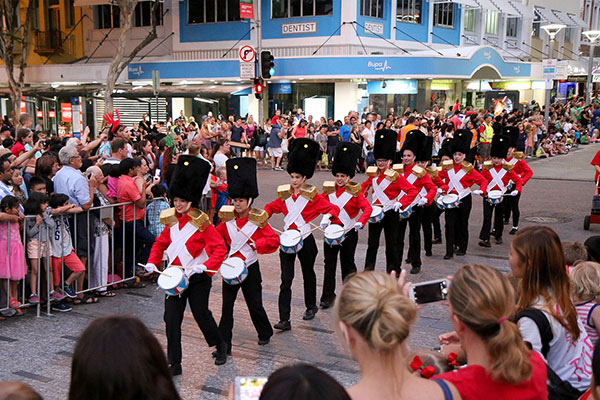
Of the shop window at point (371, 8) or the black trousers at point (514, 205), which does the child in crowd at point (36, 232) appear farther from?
the shop window at point (371, 8)

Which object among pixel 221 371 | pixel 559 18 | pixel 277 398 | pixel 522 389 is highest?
pixel 559 18

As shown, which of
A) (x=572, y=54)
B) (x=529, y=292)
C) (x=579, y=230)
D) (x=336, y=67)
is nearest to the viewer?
(x=529, y=292)

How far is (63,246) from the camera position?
8.08m

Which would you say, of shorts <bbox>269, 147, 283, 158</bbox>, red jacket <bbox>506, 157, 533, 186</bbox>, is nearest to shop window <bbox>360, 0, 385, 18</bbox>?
shorts <bbox>269, 147, 283, 158</bbox>

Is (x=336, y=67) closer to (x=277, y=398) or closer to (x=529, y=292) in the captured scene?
(x=529, y=292)

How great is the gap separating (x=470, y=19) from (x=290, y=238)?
34.6 metres

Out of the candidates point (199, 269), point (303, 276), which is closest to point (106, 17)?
point (303, 276)

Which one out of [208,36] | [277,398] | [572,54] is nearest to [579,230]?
[277,398]

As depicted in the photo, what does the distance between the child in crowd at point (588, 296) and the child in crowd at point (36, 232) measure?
19.7 ft

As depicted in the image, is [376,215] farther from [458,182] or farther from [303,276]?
[458,182]

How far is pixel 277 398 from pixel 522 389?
1.49 metres

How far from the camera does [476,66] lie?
31.6 metres

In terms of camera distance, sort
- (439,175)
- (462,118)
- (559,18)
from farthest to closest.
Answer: (559,18), (462,118), (439,175)

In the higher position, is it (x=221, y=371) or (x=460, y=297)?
(x=460, y=297)
